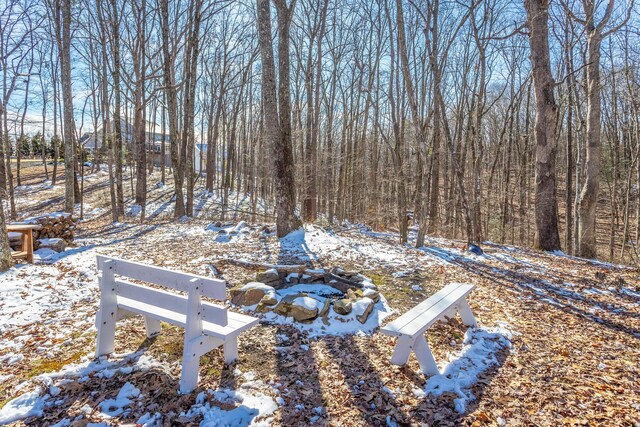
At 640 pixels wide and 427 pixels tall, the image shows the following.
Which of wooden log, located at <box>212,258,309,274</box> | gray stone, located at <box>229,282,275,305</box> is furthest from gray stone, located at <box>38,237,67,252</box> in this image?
gray stone, located at <box>229,282,275,305</box>

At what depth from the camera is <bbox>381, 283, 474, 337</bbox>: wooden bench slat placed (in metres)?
2.80

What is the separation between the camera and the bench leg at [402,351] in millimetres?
2867

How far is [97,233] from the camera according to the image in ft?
31.5

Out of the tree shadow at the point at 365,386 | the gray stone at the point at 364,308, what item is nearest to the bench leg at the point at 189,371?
the tree shadow at the point at 365,386

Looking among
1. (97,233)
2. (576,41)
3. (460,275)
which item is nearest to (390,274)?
(460,275)

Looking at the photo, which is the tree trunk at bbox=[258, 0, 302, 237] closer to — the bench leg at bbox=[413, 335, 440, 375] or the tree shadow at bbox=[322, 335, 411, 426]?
the tree shadow at bbox=[322, 335, 411, 426]

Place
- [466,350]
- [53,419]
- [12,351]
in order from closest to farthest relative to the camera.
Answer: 1. [53,419]
2. [12,351]
3. [466,350]

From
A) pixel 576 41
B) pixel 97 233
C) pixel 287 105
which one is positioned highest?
pixel 576 41

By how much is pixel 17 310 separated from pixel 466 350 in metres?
5.14

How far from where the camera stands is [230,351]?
302 cm

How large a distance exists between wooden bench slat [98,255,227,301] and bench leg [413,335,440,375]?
1.69 m

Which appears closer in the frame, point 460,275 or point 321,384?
point 321,384

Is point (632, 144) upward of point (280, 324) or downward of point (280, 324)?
upward

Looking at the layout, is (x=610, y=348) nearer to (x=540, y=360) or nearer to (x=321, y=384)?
(x=540, y=360)
